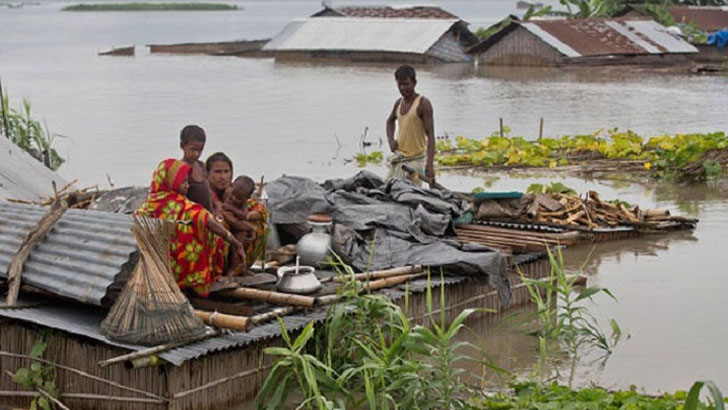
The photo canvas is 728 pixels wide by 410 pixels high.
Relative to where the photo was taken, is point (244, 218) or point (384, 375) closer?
point (384, 375)

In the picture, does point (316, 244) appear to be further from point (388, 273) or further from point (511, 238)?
point (511, 238)

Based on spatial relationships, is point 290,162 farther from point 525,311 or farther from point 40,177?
point 525,311

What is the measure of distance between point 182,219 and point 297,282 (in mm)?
728

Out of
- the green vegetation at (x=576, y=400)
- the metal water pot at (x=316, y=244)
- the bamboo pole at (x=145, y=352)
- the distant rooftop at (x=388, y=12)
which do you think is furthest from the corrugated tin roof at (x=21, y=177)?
the distant rooftop at (x=388, y=12)

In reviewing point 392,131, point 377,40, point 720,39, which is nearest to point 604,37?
point 720,39

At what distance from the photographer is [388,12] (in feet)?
144

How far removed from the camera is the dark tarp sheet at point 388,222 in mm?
6930

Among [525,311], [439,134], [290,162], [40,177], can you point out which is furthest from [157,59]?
[525,311]

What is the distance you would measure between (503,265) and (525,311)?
611 mm

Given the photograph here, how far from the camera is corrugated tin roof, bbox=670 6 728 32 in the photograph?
4569 cm

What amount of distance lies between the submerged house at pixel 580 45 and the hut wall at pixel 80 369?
99.7 ft

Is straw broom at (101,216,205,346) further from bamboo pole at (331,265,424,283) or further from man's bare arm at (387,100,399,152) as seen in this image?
man's bare arm at (387,100,399,152)

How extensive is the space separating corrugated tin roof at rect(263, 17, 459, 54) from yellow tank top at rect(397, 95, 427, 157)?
28.5m

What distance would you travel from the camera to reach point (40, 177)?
958 cm
